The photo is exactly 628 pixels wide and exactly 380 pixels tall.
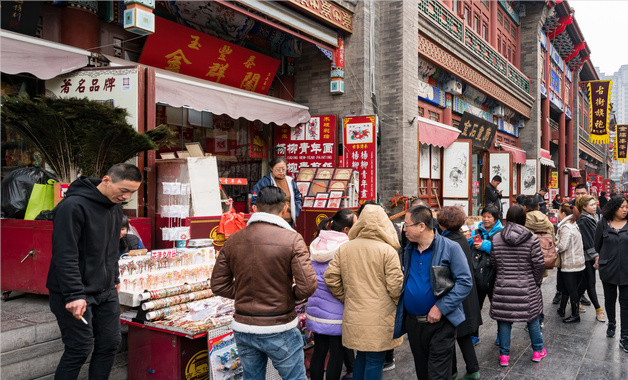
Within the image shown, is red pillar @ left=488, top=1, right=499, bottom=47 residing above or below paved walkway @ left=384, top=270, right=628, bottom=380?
above

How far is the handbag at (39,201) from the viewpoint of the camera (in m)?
4.87

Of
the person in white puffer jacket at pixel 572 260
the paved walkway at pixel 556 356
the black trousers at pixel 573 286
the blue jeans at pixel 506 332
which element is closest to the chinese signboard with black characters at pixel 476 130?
the person in white puffer jacket at pixel 572 260

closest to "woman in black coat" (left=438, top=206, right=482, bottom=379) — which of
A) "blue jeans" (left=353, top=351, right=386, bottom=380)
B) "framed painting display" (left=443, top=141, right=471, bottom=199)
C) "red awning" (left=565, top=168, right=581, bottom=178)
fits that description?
"blue jeans" (left=353, top=351, right=386, bottom=380)

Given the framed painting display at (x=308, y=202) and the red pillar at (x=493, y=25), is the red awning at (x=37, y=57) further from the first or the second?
the red pillar at (x=493, y=25)

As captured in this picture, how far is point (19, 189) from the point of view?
5.04 meters

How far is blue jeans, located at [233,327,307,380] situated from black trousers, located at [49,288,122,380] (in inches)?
39.2

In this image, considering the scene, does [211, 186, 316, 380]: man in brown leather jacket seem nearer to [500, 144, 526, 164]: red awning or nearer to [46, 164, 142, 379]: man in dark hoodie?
[46, 164, 142, 379]: man in dark hoodie

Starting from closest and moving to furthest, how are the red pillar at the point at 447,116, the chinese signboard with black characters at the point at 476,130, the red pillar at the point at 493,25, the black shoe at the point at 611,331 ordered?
1. the black shoe at the point at 611,331
2. the chinese signboard with black characters at the point at 476,130
3. the red pillar at the point at 447,116
4. the red pillar at the point at 493,25

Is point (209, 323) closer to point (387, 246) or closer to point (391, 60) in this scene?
point (387, 246)

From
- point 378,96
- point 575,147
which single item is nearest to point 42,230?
point 378,96

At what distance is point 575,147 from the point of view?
29984 mm

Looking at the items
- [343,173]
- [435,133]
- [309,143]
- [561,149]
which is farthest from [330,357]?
[561,149]

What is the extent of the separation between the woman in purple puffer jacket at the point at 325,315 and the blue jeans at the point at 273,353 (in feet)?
1.64

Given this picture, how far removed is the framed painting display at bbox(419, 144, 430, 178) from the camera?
11.4 meters
